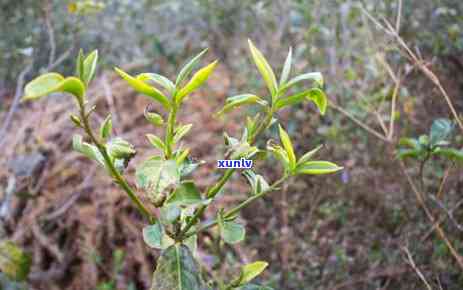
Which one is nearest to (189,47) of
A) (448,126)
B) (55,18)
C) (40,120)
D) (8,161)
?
(55,18)

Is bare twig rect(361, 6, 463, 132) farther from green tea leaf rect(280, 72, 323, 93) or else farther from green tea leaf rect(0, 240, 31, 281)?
green tea leaf rect(0, 240, 31, 281)

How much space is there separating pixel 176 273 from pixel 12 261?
0.88 metres

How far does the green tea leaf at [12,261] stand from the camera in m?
1.50

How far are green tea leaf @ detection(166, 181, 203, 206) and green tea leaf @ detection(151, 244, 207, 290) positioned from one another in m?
0.10

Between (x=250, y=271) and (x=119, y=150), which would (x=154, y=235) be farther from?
(x=250, y=271)

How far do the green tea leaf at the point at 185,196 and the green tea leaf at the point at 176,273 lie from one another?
10cm

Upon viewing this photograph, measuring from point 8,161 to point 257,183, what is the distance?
1543 mm

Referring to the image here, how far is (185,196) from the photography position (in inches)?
30.6

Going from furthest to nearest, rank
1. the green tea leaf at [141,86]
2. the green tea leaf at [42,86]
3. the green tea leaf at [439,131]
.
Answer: the green tea leaf at [439,131] → the green tea leaf at [141,86] → the green tea leaf at [42,86]

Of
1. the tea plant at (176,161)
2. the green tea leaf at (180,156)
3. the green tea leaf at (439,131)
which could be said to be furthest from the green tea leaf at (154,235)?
the green tea leaf at (439,131)

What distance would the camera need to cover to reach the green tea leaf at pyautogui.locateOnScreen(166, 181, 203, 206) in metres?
0.77

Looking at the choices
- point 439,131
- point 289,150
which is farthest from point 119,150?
point 439,131

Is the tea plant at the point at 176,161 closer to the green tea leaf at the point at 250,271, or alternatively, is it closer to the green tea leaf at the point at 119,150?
the green tea leaf at the point at 119,150

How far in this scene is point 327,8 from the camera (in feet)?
9.19
